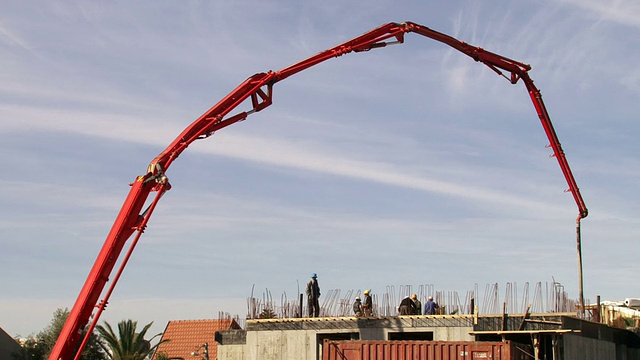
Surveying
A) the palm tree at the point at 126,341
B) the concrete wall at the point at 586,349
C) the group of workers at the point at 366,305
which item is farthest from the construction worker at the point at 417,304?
the palm tree at the point at 126,341

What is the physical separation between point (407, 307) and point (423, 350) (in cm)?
354

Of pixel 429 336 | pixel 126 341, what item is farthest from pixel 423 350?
pixel 126 341

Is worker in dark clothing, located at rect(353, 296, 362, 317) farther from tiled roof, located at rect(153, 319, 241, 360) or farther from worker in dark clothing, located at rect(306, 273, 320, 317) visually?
tiled roof, located at rect(153, 319, 241, 360)

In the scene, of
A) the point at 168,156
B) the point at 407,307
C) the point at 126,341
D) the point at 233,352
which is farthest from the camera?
the point at 126,341

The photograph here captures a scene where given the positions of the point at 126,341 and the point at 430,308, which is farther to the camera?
the point at 126,341

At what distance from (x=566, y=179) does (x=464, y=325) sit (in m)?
8.68

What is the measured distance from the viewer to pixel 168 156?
26.3m

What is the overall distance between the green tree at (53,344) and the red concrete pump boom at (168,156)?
24.5m

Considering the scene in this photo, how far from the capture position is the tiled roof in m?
50.4

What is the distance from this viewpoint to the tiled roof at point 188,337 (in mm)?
50438

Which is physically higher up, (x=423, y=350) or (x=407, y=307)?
→ (x=407, y=307)

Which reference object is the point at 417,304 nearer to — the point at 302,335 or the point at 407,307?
the point at 407,307

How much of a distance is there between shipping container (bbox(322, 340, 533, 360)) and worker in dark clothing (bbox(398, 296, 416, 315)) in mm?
2808

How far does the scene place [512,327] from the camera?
2911cm
